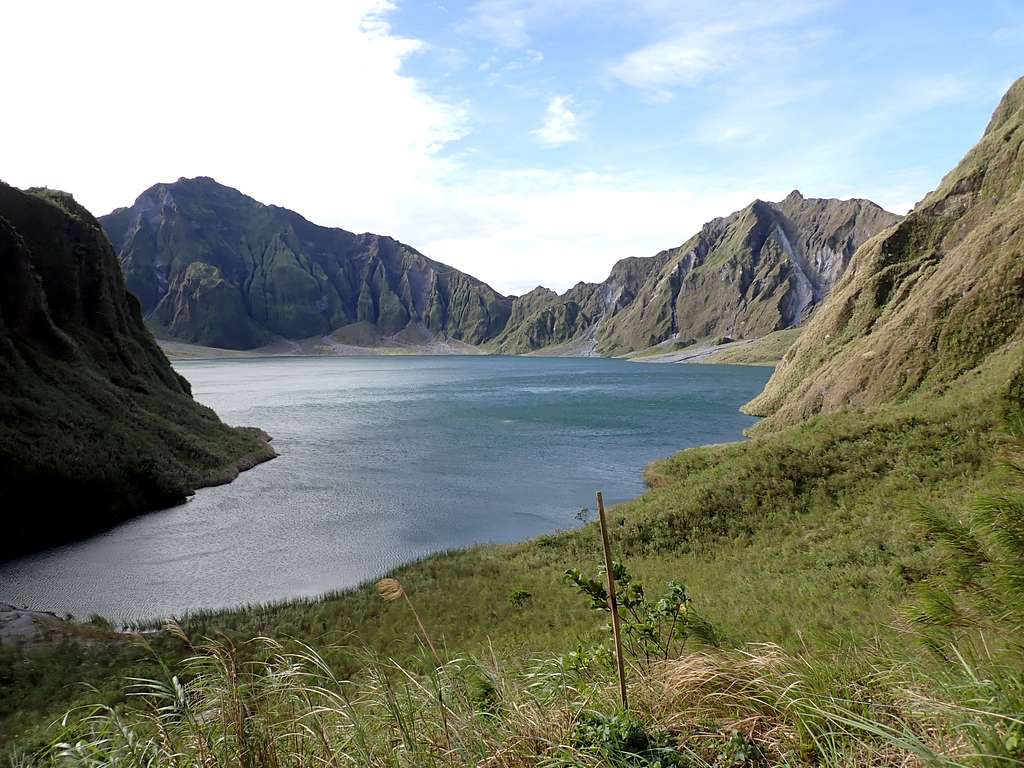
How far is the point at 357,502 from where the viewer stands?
37969mm

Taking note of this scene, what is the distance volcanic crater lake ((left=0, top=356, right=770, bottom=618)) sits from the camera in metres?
25.5

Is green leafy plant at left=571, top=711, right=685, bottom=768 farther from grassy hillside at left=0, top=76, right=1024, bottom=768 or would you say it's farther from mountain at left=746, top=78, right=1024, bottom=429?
mountain at left=746, top=78, right=1024, bottom=429

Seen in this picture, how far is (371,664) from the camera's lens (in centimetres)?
504

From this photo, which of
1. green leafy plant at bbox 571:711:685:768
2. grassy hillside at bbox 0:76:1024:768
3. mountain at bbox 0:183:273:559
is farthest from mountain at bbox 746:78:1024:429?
mountain at bbox 0:183:273:559

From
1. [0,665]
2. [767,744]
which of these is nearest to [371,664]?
[767,744]

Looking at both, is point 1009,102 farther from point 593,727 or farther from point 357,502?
point 593,727

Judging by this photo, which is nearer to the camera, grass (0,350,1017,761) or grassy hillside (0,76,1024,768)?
grassy hillside (0,76,1024,768)

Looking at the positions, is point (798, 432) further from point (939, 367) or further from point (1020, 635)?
point (1020, 635)

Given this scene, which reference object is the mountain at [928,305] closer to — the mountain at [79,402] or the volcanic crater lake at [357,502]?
the volcanic crater lake at [357,502]

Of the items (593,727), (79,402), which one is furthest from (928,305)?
(79,402)

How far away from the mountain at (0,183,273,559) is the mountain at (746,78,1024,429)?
4459 centimetres

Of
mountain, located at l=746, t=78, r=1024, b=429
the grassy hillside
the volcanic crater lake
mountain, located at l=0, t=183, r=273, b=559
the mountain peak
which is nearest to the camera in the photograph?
the grassy hillside

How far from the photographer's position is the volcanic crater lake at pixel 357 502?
83.5ft

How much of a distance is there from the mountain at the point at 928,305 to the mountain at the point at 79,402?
→ 146 feet
